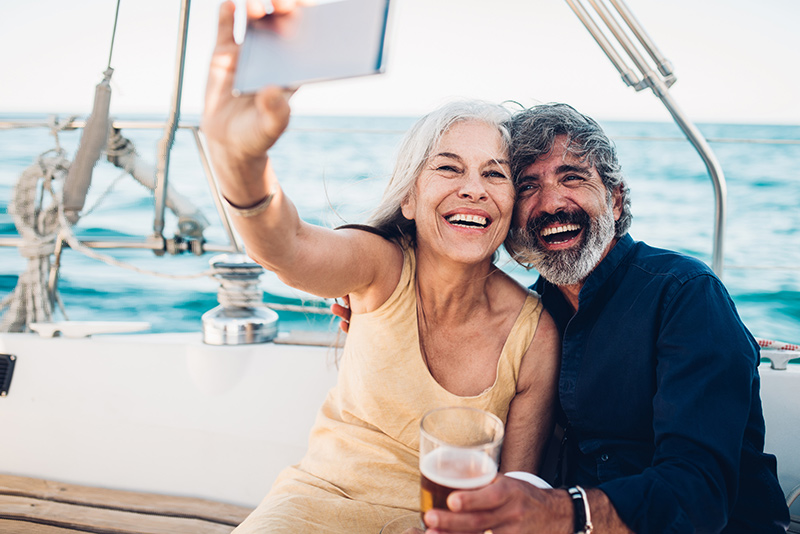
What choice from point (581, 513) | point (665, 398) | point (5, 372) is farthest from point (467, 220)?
point (5, 372)

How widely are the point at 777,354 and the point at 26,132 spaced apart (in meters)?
17.1

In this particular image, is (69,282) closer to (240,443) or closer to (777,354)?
Answer: (240,443)

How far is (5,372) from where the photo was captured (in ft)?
6.51

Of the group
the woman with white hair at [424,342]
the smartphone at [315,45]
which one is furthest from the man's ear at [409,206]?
the smartphone at [315,45]

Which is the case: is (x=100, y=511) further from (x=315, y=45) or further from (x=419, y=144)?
(x=315, y=45)

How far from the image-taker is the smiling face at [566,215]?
1402mm

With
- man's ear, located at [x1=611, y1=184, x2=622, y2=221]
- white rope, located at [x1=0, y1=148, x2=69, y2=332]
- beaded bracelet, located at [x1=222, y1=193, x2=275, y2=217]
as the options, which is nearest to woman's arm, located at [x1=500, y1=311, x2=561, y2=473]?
man's ear, located at [x1=611, y1=184, x2=622, y2=221]

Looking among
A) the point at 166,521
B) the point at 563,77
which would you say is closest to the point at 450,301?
the point at 166,521

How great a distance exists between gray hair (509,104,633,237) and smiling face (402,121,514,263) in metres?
0.05

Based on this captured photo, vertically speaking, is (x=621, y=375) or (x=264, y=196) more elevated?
(x=264, y=196)

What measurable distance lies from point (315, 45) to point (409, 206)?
2.99 ft

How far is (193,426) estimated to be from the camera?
6.39 ft

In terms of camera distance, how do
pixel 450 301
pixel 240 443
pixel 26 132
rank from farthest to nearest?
pixel 26 132, pixel 240 443, pixel 450 301

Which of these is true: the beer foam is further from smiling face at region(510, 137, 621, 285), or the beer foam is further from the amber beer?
smiling face at region(510, 137, 621, 285)
